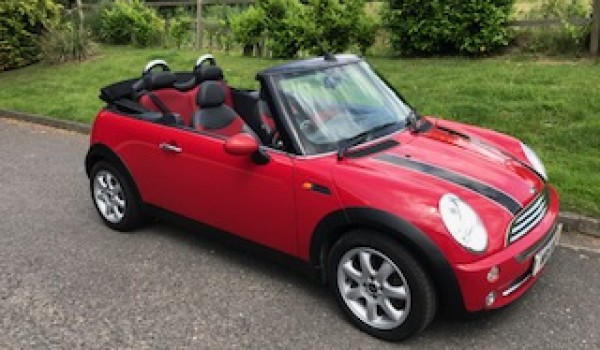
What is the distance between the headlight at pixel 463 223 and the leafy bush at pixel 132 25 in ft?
44.5

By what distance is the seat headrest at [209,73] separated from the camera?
5254mm

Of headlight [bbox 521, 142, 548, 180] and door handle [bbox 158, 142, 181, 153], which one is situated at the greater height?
headlight [bbox 521, 142, 548, 180]

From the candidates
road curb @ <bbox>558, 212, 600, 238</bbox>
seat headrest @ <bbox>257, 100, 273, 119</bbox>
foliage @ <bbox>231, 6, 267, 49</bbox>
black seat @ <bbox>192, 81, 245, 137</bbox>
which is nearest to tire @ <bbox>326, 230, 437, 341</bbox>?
seat headrest @ <bbox>257, 100, 273, 119</bbox>

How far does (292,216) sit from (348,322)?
2.32 feet

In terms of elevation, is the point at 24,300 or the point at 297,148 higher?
the point at 297,148

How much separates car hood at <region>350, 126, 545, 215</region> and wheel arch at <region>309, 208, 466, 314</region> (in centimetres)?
30

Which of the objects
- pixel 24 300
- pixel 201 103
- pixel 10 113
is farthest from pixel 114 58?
pixel 24 300

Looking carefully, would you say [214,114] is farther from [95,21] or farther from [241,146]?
[95,21]

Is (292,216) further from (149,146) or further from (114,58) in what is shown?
(114,58)

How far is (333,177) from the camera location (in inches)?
137

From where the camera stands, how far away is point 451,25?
945 centimetres

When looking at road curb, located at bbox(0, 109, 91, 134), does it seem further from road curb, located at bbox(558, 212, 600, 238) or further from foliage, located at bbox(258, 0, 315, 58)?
road curb, located at bbox(558, 212, 600, 238)

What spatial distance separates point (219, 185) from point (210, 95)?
1.01m

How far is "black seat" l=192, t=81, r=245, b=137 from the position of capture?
476 cm
